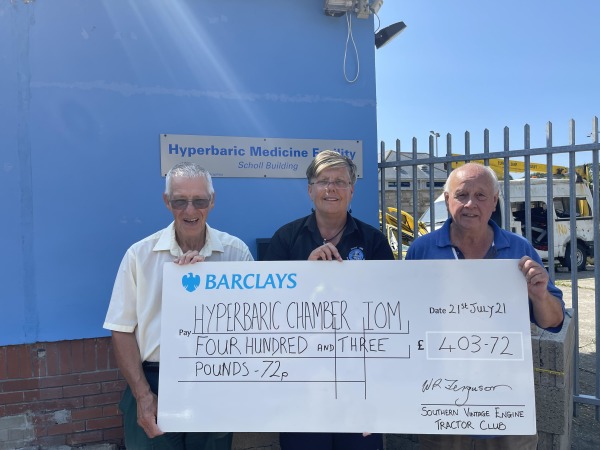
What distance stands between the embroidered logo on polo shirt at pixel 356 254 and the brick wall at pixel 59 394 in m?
2.01

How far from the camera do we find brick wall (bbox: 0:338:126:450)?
3152 mm

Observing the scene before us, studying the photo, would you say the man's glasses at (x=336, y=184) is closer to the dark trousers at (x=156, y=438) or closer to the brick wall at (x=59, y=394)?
the dark trousers at (x=156, y=438)

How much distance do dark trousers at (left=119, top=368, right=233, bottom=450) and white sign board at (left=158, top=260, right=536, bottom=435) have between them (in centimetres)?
14

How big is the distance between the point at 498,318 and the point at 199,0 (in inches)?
120

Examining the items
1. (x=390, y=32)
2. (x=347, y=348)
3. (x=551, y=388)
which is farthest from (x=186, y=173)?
(x=390, y=32)

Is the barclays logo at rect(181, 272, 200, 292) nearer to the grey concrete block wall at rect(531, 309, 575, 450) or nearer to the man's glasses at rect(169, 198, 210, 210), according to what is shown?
the man's glasses at rect(169, 198, 210, 210)

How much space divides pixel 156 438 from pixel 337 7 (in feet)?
10.9

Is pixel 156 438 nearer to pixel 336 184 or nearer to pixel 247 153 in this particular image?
pixel 336 184

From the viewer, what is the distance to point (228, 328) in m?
2.21

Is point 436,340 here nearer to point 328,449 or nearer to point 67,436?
point 328,449

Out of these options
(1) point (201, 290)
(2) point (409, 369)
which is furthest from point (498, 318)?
(1) point (201, 290)

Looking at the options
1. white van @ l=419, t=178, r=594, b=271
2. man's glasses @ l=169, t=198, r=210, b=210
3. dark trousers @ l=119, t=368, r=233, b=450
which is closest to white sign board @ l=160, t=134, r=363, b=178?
man's glasses @ l=169, t=198, r=210, b=210

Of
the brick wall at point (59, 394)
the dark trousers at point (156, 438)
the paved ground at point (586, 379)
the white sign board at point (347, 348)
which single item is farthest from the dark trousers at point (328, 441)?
the paved ground at point (586, 379)

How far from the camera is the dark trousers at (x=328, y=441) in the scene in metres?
2.26
